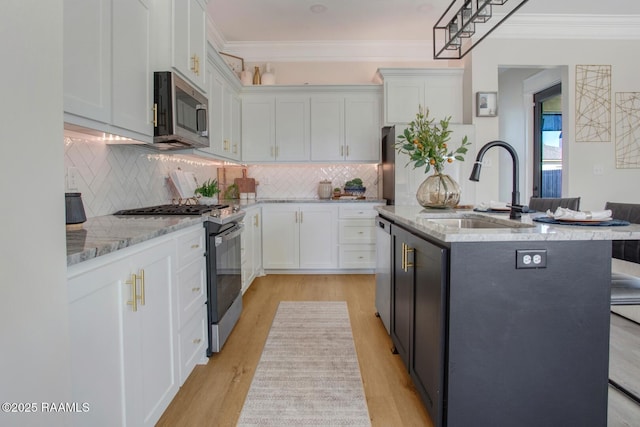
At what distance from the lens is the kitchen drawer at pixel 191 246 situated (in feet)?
5.74

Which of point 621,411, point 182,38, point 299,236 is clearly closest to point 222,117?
point 182,38

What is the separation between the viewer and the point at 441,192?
217 centimetres

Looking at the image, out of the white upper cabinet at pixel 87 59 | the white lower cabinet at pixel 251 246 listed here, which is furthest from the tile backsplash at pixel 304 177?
the white upper cabinet at pixel 87 59

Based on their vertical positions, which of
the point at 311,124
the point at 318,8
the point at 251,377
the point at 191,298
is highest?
the point at 318,8

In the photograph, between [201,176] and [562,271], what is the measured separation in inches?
131

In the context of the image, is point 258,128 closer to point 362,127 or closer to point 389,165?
point 362,127

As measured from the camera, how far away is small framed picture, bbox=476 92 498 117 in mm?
4059

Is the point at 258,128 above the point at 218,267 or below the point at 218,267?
above

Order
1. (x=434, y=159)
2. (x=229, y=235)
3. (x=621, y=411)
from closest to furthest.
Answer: (x=621, y=411), (x=434, y=159), (x=229, y=235)

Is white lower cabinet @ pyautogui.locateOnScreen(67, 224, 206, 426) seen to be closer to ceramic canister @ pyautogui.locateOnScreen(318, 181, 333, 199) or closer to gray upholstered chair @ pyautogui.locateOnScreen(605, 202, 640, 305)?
gray upholstered chair @ pyautogui.locateOnScreen(605, 202, 640, 305)

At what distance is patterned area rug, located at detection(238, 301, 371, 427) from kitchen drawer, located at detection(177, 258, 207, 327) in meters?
0.52

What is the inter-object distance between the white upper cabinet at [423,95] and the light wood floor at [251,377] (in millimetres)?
2328

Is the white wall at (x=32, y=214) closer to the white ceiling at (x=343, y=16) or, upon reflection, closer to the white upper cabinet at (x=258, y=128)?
the white ceiling at (x=343, y=16)

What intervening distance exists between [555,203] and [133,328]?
9.62 ft
